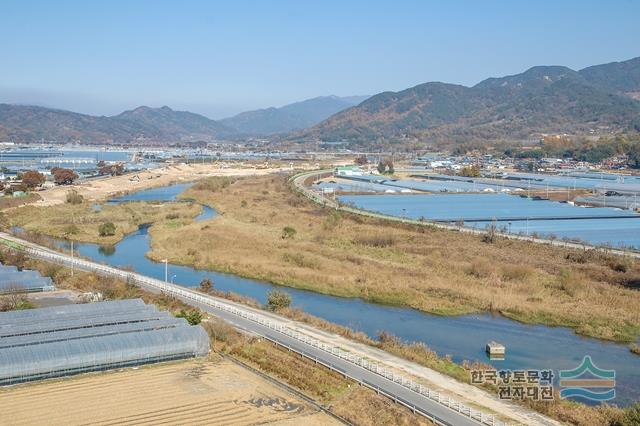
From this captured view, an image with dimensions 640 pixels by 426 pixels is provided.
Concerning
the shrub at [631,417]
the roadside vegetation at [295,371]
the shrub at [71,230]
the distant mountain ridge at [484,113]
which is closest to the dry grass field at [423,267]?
the shrub at [71,230]

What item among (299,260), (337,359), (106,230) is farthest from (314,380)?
(106,230)

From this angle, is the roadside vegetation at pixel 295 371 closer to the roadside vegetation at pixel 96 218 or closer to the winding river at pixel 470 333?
the winding river at pixel 470 333

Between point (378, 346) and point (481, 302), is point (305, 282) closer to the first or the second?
point (481, 302)


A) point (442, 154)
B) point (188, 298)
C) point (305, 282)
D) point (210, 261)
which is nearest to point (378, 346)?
point (188, 298)

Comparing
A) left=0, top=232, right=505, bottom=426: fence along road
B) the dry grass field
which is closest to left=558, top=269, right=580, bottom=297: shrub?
the dry grass field

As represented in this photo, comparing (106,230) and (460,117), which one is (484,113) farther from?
(106,230)

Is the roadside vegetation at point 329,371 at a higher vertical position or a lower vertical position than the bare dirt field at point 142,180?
higher

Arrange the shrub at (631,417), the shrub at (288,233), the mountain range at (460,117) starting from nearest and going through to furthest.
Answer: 1. the shrub at (631,417)
2. the shrub at (288,233)
3. the mountain range at (460,117)
